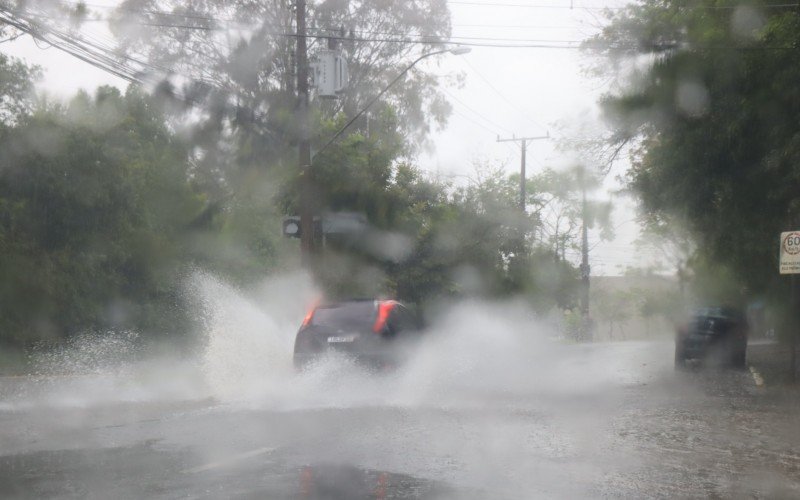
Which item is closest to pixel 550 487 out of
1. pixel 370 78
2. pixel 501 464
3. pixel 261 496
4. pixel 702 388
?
pixel 501 464

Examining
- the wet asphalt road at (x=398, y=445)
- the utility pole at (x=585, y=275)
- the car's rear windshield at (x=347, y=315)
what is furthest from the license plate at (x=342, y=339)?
the utility pole at (x=585, y=275)

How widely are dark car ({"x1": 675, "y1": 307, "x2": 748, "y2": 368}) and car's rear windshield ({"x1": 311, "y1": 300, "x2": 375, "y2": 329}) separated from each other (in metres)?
10.0

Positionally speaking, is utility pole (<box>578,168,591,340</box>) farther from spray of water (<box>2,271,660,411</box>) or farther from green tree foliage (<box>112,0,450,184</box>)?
spray of water (<box>2,271,660,411</box>)

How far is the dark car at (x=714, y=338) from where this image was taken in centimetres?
2184

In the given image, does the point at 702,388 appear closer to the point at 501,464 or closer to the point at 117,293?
the point at 501,464

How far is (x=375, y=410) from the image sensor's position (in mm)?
11781

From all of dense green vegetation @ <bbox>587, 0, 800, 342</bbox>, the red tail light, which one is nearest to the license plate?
the red tail light

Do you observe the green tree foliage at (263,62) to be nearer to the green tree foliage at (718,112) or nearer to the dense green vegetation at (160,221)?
the dense green vegetation at (160,221)

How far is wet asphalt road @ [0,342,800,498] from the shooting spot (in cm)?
715

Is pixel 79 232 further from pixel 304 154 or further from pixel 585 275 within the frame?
pixel 585 275

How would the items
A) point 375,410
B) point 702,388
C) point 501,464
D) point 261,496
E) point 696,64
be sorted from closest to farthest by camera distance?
point 261,496
point 501,464
point 375,410
point 702,388
point 696,64

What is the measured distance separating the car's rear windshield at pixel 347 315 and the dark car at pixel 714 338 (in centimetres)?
1000

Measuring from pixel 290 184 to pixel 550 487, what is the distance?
1678 centimetres

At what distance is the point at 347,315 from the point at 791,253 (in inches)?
314
